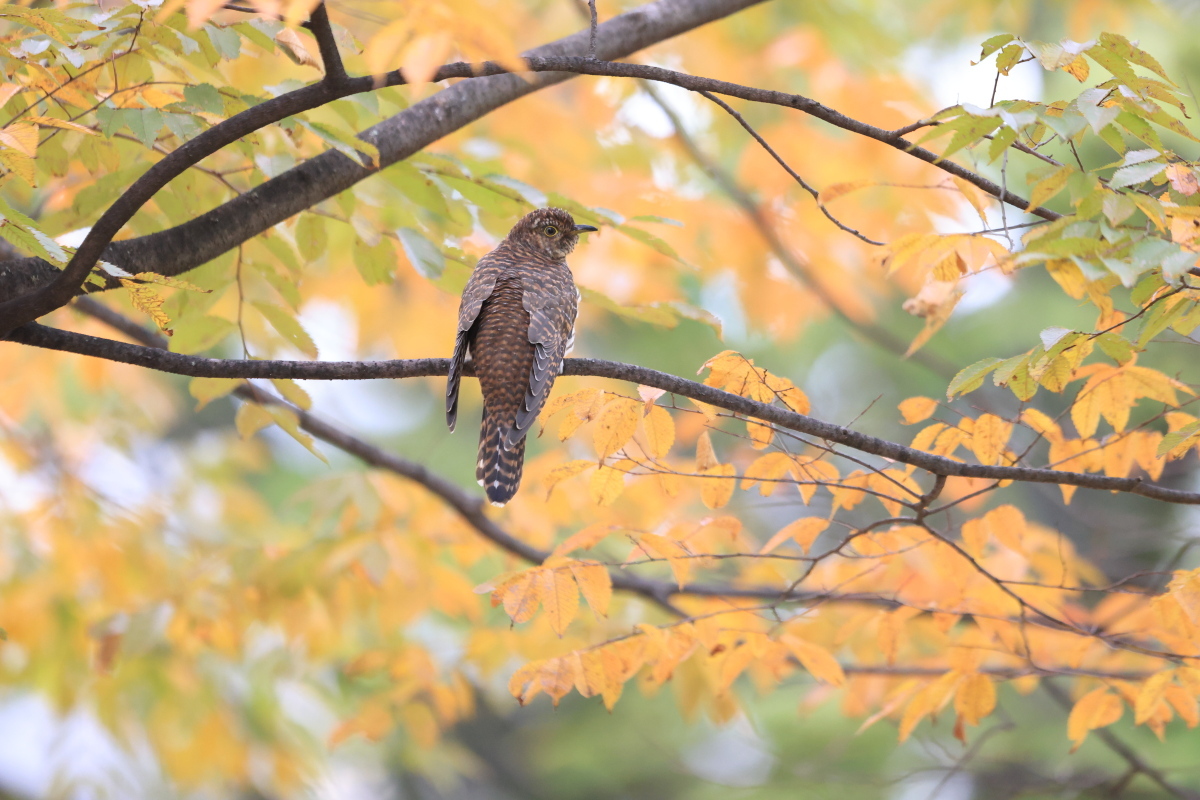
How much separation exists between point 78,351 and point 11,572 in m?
3.51

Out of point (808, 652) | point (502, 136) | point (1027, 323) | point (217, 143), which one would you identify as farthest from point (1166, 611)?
point (1027, 323)

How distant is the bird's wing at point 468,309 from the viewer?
8.72ft

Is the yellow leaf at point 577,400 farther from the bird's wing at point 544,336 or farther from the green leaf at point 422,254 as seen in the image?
the green leaf at point 422,254

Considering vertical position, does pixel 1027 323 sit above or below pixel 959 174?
→ above

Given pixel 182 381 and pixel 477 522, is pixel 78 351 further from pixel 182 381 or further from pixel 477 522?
pixel 182 381

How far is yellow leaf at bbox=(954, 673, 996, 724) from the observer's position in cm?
264

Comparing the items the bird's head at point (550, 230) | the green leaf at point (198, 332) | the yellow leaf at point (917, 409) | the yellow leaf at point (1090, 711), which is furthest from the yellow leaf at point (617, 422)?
the bird's head at point (550, 230)

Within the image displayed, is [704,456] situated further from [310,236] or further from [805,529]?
[310,236]

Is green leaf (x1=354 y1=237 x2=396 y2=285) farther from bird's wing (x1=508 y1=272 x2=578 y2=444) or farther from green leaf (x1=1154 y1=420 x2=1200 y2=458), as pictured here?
green leaf (x1=1154 y1=420 x2=1200 y2=458)

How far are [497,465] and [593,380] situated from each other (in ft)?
8.61

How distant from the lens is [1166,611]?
2.21 m

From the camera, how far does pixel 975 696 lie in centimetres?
265

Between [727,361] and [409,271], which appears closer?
[727,361]

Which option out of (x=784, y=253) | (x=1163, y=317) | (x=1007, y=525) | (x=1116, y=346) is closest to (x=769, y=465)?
(x=1007, y=525)
